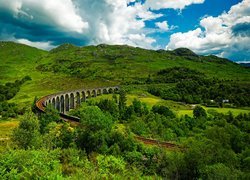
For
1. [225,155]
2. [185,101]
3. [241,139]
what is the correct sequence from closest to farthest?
[225,155] < [241,139] < [185,101]

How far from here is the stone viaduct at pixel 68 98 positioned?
125 m

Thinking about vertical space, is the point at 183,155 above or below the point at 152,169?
above

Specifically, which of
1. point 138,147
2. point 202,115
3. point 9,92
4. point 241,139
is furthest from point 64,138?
point 9,92

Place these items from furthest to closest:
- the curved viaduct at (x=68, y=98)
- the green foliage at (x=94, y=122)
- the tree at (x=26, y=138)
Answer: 1. the curved viaduct at (x=68, y=98)
2. the green foliage at (x=94, y=122)
3. the tree at (x=26, y=138)

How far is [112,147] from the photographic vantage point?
5881cm

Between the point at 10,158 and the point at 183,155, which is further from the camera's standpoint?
the point at 183,155

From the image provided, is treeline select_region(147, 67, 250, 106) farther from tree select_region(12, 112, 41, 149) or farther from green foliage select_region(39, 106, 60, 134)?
tree select_region(12, 112, 41, 149)

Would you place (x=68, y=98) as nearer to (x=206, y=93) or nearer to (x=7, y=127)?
(x=7, y=127)

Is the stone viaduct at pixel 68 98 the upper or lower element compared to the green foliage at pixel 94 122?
lower

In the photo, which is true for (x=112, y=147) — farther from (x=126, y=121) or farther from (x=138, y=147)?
(x=126, y=121)

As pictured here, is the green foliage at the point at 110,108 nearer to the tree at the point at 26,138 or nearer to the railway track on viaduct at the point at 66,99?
the railway track on viaduct at the point at 66,99

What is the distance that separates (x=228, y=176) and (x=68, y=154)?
27.5m

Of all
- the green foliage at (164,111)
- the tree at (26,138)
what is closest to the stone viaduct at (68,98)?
the green foliage at (164,111)

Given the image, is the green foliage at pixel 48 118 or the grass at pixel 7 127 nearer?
the green foliage at pixel 48 118
